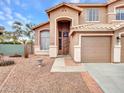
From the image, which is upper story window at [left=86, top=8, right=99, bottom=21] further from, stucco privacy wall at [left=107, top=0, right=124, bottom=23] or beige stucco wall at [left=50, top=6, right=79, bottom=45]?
beige stucco wall at [left=50, top=6, right=79, bottom=45]

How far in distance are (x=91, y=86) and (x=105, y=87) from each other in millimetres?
670

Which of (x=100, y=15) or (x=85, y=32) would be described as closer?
(x=85, y=32)

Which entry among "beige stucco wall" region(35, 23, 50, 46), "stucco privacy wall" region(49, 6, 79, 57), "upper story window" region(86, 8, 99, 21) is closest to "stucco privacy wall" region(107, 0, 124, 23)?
"upper story window" region(86, 8, 99, 21)

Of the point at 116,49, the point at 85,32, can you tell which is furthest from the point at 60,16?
the point at 116,49

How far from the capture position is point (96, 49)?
15.7 m

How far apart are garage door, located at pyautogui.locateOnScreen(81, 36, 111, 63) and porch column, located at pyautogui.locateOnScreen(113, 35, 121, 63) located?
58 cm

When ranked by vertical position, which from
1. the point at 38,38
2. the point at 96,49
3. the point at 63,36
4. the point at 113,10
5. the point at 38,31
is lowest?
the point at 96,49

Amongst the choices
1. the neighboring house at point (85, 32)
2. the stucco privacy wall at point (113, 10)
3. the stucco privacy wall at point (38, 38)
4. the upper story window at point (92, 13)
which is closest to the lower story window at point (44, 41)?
the neighboring house at point (85, 32)

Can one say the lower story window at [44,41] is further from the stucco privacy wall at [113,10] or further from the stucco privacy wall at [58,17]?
the stucco privacy wall at [113,10]

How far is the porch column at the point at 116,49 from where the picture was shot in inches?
595

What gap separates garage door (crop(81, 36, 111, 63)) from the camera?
1559cm

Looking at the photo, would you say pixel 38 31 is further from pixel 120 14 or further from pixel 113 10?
pixel 120 14

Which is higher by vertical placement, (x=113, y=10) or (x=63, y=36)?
(x=113, y=10)

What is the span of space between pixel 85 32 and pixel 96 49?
193 centimetres
